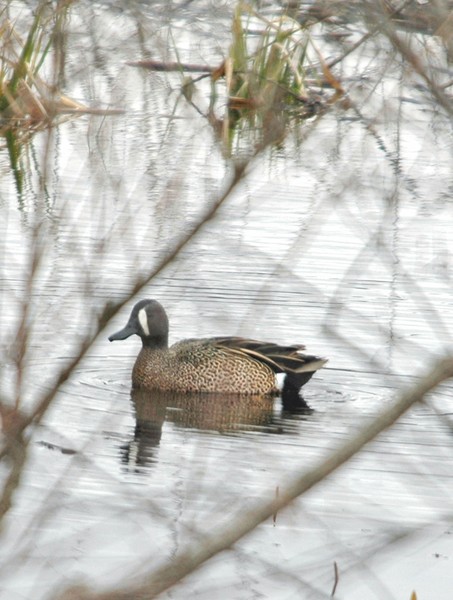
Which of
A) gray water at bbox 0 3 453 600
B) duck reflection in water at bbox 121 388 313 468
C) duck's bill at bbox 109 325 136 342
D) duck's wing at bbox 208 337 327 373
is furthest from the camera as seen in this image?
duck's bill at bbox 109 325 136 342

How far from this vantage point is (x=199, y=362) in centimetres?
997

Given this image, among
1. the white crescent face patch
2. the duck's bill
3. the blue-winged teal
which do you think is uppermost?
the white crescent face patch

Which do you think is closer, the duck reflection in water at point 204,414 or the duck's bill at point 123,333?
the duck reflection in water at point 204,414

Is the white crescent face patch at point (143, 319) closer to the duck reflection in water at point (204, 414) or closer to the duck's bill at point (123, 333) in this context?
the duck's bill at point (123, 333)

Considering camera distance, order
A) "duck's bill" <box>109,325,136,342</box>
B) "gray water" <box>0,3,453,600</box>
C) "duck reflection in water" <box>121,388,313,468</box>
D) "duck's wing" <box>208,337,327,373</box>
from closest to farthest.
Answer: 1. "gray water" <box>0,3,453,600</box>
2. "duck reflection in water" <box>121,388,313,468</box>
3. "duck's wing" <box>208,337,327,373</box>
4. "duck's bill" <box>109,325,136,342</box>

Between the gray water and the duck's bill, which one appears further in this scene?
the duck's bill

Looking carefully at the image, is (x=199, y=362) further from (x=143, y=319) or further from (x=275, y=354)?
(x=275, y=354)

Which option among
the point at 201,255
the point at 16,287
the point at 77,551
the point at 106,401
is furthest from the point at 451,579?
the point at 201,255

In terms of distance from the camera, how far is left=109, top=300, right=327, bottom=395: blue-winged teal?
9773 mm

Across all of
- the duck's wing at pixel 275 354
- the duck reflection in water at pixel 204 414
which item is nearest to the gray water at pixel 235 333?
the duck reflection in water at pixel 204 414

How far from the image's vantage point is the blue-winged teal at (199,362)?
977 centimetres

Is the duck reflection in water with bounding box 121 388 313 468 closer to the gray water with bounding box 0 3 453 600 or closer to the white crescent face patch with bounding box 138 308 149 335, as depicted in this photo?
the gray water with bounding box 0 3 453 600

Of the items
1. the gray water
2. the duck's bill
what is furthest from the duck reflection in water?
the duck's bill

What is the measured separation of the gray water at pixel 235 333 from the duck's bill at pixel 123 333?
8.1 inches
